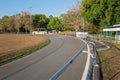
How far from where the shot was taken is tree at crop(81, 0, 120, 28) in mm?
55719

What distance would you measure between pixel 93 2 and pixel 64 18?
71.4 meters

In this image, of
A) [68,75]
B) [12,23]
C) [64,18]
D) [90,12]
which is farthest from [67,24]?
[68,75]

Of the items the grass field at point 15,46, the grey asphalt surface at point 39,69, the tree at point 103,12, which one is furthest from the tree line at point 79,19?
the grey asphalt surface at point 39,69

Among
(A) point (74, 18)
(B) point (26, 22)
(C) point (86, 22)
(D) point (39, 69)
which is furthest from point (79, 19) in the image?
(D) point (39, 69)

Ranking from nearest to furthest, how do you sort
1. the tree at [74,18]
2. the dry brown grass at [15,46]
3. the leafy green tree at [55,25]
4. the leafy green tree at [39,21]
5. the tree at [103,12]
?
1. the dry brown grass at [15,46]
2. the tree at [103,12]
3. the tree at [74,18]
4. the leafy green tree at [55,25]
5. the leafy green tree at [39,21]

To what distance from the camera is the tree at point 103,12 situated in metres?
55.7

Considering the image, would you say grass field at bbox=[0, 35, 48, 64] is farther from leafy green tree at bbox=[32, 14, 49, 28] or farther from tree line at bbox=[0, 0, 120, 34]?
leafy green tree at bbox=[32, 14, 49, 28]

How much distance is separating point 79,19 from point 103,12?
186 feet

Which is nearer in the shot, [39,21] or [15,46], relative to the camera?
[15,46]

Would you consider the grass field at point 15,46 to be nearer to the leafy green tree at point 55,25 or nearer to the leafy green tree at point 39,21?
the leafy green tree at point 55,25

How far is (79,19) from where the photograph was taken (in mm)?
114750

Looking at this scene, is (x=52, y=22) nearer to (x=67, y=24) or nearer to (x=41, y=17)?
(x=41, y=17)

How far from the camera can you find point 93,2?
2409 inches

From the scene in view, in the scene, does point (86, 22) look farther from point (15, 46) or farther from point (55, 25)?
point (55, 25)
